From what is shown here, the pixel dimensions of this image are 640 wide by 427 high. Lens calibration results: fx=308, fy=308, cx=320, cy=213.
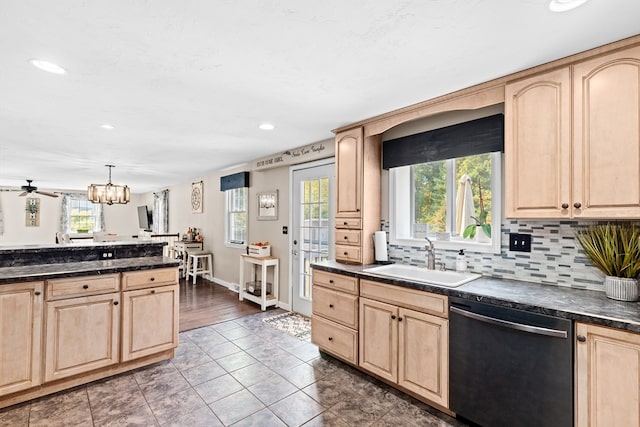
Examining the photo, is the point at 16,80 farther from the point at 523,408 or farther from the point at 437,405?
the point at 523,408

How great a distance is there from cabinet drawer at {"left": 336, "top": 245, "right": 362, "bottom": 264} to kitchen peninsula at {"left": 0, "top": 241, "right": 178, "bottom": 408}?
1.60m

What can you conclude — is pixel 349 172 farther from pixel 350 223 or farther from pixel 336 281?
pixel 336 281

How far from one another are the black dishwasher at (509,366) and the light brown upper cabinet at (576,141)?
0.69 m

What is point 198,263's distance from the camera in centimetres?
664

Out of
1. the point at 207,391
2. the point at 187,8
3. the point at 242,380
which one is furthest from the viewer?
the point at 242,380

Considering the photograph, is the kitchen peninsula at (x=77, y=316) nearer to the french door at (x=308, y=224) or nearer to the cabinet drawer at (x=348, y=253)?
the cabinet drawer at (x=348, y=253)

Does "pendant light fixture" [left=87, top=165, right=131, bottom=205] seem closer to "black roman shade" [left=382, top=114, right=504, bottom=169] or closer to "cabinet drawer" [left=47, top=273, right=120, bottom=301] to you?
"cabinet drawer" [left=47, top=273, right=120, bottom=301]

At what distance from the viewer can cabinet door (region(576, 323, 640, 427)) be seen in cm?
142

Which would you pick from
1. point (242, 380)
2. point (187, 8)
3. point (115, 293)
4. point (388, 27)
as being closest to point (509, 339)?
point (388, 27)

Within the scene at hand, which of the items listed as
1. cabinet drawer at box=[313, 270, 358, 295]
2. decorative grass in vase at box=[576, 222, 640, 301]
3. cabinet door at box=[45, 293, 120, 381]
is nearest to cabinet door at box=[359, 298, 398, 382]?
cabinet drawer at box=[313, 270, 358, 295]

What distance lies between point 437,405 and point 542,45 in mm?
2332

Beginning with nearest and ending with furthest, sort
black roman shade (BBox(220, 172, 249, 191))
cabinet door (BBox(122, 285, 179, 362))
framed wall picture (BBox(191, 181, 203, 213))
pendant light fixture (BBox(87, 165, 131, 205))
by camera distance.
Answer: cabinet door (BBox(122, 285, 179, 362)) → black roman shade (BBox(220, 172, 249, 191)) → pendant light fixture (BBox(87, 165, 131, 205)) → framed wall picture (BBox(191, 181, 203, 213))

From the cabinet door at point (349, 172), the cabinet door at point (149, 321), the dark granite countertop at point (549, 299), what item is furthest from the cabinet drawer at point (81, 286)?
the dark granite countertop at point (549, 299)

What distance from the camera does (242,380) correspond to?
253 cm
